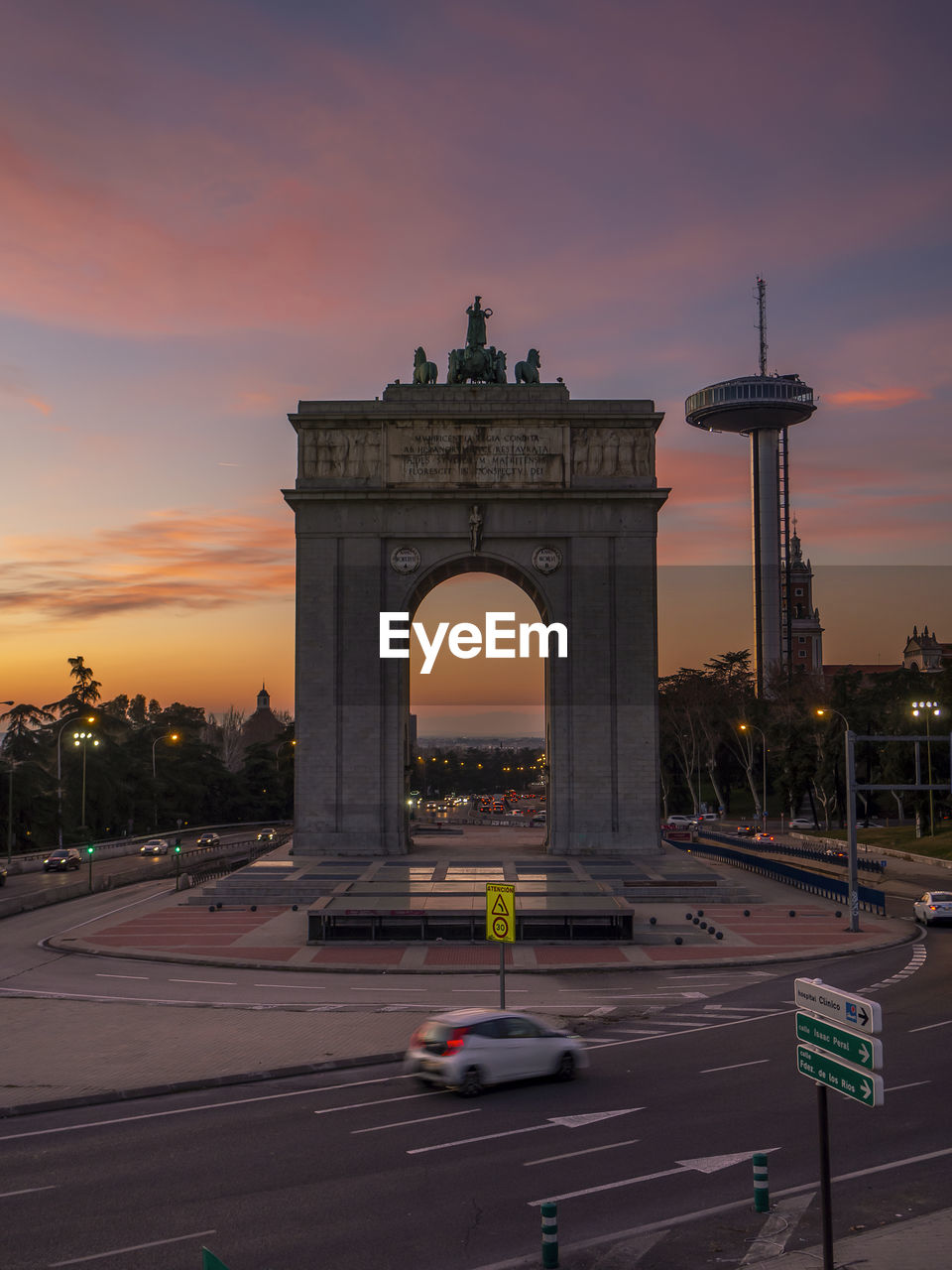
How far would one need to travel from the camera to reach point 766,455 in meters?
174

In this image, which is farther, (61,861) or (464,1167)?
(61,861)

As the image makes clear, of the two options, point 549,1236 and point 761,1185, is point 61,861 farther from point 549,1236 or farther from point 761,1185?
point 549,1236

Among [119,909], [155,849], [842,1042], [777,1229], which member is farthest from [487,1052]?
[155,849]

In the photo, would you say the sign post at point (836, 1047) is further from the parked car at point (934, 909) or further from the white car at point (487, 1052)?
the parked car at point (934, 909)

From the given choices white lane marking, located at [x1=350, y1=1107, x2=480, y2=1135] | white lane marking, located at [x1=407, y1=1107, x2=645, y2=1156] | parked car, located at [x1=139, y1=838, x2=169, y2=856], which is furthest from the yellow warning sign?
parked car, located at [x1=139, y1=838, x2=169, y2=856]

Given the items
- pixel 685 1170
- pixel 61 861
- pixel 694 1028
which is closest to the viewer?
pixel 685 1170

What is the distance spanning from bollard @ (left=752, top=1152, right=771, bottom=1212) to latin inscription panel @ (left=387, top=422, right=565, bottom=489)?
50707 mm

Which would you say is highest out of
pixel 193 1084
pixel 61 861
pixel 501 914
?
pixel 501 914

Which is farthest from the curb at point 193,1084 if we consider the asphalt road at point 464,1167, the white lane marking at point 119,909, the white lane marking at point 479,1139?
the white lane marking at point 119,909

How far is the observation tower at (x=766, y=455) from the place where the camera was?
17100cm

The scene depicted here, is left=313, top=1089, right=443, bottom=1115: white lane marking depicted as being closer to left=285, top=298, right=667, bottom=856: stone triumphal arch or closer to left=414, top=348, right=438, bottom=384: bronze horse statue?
left=285, top=298, right=667, bottom=856: stone triumphal arch

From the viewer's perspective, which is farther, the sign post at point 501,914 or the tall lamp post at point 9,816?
the tall lamp post at point 9,816

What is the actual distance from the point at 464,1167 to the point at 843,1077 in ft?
22.7

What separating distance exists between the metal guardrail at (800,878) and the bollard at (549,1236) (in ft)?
114
